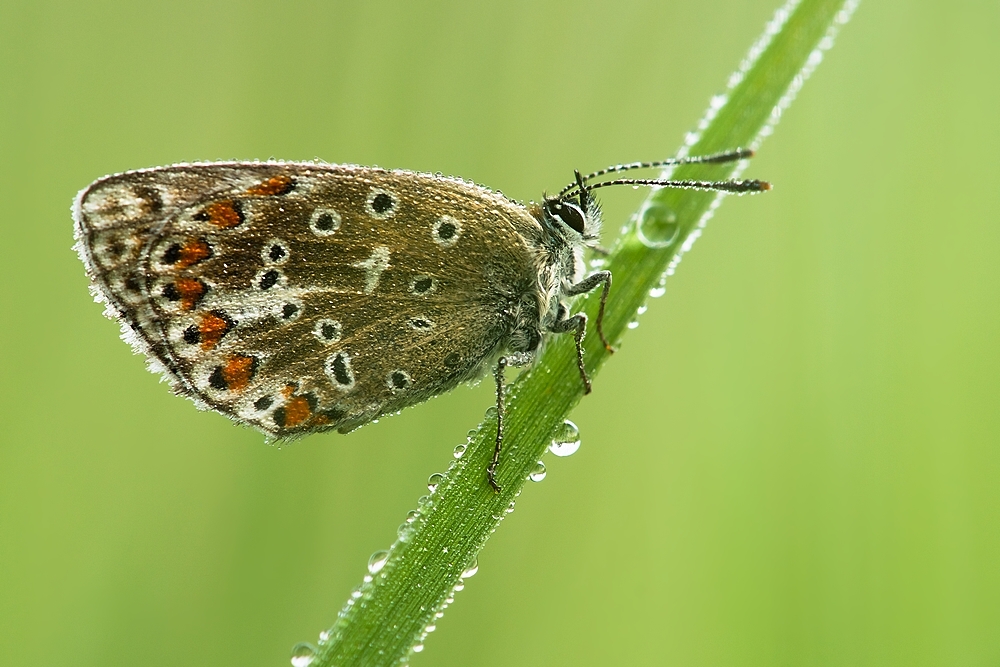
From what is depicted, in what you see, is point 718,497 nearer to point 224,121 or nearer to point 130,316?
point 130,316

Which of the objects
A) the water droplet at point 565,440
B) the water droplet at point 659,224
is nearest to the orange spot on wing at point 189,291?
the water droplet at point 565,440

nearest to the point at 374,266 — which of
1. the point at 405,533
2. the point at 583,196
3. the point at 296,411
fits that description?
the point at 296,411

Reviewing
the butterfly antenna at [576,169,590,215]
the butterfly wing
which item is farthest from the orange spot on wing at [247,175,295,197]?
the butterfly antenna at [576,169,590,215]

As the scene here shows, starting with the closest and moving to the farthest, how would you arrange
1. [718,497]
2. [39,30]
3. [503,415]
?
[503,415] < [718,497] < [39,30]

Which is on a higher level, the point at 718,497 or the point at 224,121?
the point at 224,121

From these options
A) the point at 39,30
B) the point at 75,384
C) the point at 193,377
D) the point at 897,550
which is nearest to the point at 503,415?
the point at 193,377
